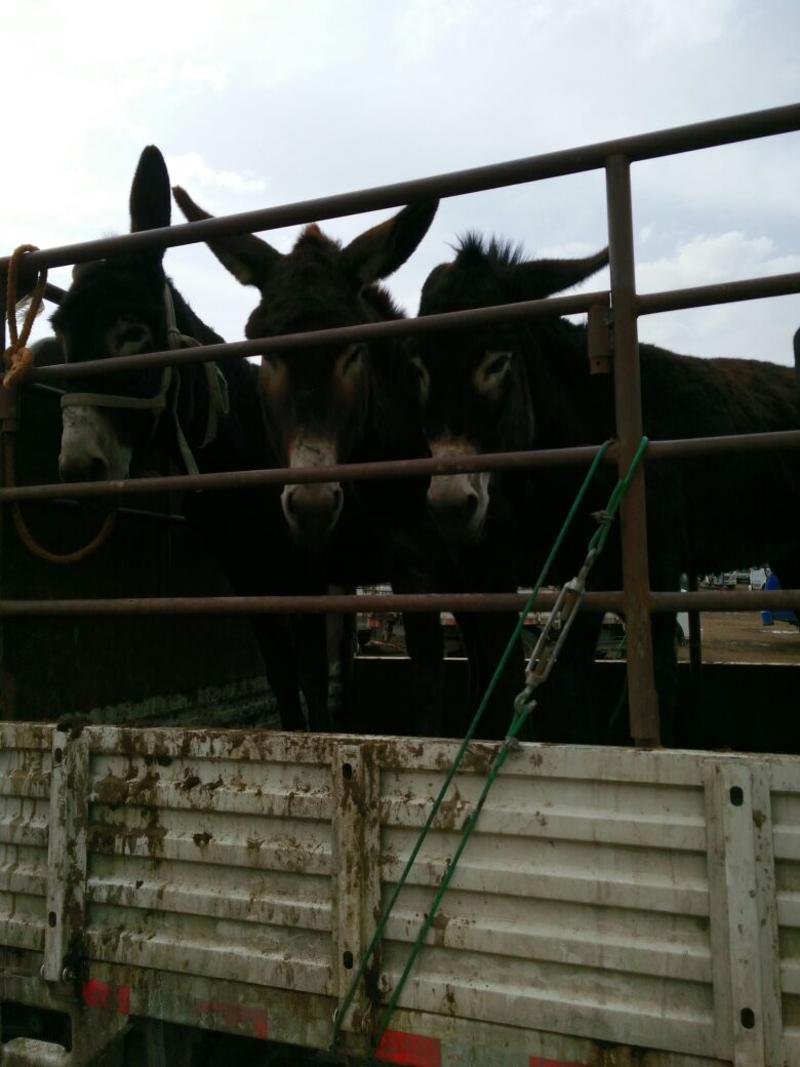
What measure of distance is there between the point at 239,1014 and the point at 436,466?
1.36m

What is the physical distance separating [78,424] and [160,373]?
1.71 feet

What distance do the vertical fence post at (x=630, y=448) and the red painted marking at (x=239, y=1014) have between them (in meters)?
1.06

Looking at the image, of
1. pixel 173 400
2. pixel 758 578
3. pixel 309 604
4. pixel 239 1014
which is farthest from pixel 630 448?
pixel 758 578

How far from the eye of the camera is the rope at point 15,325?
96.7 inches

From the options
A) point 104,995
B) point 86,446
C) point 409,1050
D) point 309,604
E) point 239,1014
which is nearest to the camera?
point 409,1050

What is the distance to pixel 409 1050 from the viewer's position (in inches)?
63.7

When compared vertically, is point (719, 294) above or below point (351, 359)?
below

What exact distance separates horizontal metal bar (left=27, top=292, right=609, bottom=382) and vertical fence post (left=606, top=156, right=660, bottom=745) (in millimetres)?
71

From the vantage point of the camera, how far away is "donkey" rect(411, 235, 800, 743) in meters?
2.91

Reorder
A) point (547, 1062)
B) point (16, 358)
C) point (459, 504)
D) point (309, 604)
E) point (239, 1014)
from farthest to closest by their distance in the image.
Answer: point (459, 504) → point (16, 358) → point (309, 604) → point (239, 1014) → point (547, 1062)

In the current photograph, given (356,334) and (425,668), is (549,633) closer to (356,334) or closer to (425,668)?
(356,334)

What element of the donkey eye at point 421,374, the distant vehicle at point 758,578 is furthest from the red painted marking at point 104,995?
the distant vehicle at point 758,578

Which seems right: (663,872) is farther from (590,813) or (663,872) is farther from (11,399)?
(11,399)

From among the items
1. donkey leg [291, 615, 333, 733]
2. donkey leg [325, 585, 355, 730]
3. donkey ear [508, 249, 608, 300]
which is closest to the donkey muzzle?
donkey leg [291, 615, 333, 733]
